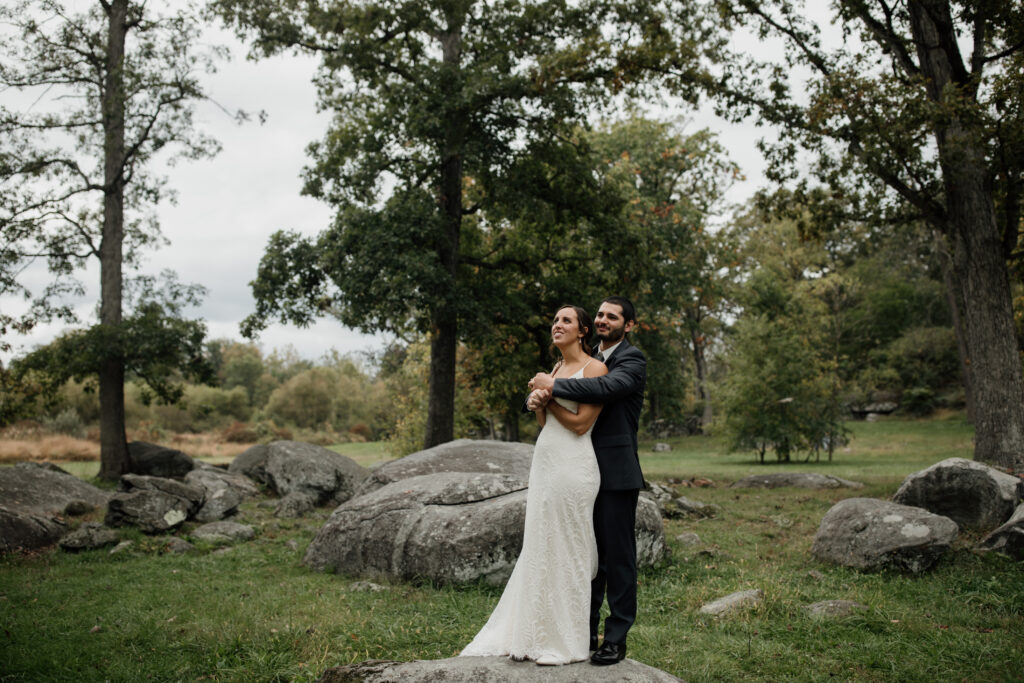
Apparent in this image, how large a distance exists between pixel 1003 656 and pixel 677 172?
105 ft

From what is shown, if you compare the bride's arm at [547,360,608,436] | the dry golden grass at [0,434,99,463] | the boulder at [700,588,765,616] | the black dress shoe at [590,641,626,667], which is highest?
the bride's arm at [547,360,608,436]

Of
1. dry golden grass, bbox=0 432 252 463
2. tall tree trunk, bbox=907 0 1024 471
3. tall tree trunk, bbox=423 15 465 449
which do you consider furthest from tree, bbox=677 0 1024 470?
dry golden grass, bbox=0 432 252 463

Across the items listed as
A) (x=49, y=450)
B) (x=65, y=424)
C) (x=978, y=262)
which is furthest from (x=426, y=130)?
(x=65, y=424)

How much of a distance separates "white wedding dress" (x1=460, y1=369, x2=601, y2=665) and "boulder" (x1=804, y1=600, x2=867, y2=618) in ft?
13.2

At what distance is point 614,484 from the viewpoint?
498 centimetres

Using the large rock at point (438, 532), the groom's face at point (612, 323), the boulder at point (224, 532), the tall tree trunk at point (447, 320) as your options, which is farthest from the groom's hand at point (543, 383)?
the tall tree trunk at point (447, 320)

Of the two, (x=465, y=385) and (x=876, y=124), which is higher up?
(x=876, y=124)

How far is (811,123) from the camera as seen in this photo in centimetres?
1526

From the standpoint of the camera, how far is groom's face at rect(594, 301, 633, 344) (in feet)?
17.4

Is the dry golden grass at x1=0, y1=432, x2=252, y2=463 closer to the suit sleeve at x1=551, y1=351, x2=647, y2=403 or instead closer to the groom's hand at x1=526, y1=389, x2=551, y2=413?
the groom's hand at x1=526, y1=389, x2=551, y2=413

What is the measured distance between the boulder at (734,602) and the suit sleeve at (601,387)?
14.0ft

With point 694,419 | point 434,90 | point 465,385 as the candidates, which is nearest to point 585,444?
point 434,90

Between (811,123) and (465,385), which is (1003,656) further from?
(465,385)

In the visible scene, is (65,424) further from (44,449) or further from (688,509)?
(688,509)
